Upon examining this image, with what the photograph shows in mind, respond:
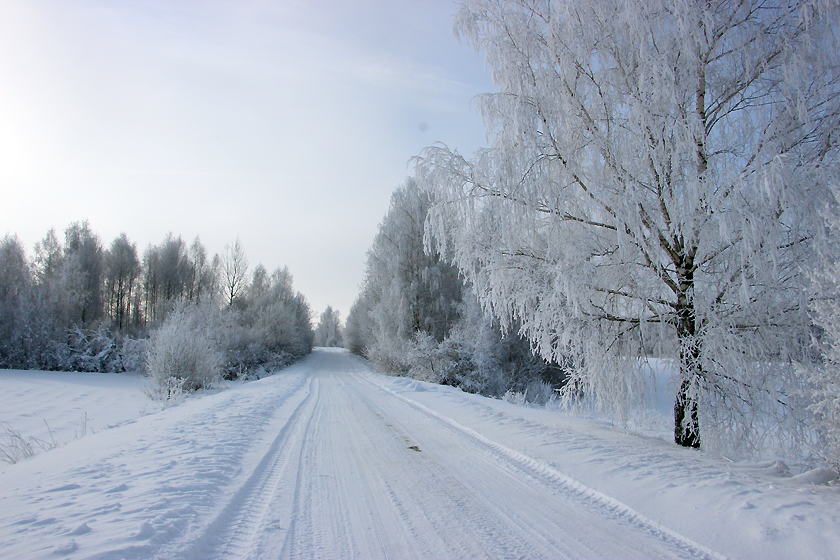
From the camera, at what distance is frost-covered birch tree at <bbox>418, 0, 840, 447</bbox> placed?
5.11 metres

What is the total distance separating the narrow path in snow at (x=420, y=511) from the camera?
3002mm

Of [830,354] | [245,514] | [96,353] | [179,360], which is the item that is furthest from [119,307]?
[830,354]

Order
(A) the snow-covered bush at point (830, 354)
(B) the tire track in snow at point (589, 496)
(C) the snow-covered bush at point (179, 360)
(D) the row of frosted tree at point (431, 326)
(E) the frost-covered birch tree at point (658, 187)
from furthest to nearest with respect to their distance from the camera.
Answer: (D) the row of frosted tree at point (431, 326)
(C) the snow-covered bush at point (179, 360)
(E) the frost-covered birch tree at point (658, 187)
(A) the snow-covered bush at point (830, 354)
(B) the tire track in snow at point (589, 496)

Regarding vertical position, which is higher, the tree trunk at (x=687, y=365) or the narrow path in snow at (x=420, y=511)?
the tree trunk at (x=687, y=365)

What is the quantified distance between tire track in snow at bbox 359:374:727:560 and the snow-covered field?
0.06 feet

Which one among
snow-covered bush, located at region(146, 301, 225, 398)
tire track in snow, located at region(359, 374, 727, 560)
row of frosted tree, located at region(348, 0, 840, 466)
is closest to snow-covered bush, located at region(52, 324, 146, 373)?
snow-covered bush, located at region(146, 301, 225, 398)

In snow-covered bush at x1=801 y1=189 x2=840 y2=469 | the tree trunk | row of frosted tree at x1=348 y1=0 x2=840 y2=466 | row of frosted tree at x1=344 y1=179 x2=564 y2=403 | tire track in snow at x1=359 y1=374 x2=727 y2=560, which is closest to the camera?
tire track in snow at x1=359 y1=374 x2=727 y2=560

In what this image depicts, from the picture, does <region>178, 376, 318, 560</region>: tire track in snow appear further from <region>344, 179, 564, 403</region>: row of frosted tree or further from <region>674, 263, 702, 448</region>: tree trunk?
<region>344, 179, 564, 403</region>: row of frosted tree

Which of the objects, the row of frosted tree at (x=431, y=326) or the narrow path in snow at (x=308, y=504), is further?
the row of frosted tree at (x=431, y=326)

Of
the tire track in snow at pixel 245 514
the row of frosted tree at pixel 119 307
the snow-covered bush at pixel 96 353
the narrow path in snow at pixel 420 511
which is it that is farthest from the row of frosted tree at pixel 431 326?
the snow-covered bush at pixel 96 353

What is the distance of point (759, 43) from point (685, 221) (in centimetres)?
292

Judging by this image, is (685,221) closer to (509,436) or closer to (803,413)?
(803,413)

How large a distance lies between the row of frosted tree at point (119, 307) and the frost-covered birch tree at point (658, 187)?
14.0 metres

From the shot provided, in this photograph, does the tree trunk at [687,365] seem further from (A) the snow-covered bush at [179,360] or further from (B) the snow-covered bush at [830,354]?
(A) the snow-covered bush at [179,360]
